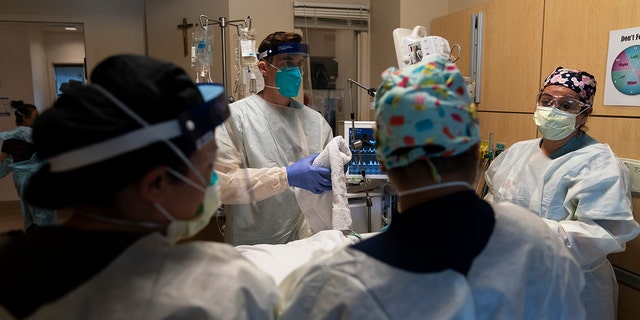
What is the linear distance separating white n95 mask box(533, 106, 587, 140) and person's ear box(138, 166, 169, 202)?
166 cm

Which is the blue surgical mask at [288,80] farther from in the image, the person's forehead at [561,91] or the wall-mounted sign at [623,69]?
the wall-mounted sign at [623,69]

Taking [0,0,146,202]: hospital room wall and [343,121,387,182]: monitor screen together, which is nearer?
[343,121,387,182]: monitor screen

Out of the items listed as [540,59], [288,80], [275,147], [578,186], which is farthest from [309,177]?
[540,59]

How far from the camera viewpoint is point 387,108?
0.75 meters

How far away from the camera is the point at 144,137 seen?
0.64 m

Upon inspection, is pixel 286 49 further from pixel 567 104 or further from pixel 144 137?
pixel 144 137

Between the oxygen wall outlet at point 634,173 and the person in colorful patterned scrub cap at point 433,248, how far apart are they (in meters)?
1.38

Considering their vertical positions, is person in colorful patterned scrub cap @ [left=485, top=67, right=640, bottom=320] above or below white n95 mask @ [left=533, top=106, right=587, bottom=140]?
below

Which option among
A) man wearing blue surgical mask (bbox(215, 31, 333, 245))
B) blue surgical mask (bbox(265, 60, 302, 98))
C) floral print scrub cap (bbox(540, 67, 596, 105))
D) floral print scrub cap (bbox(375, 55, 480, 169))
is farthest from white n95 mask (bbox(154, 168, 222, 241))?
floral print scrub cap (bbox(540, 67, 596, 105))

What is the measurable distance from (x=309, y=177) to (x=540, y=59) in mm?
1487

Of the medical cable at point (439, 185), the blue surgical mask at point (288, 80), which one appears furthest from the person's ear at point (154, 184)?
the blue surgical mask at point (288, 80)

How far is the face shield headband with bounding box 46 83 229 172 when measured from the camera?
2.05ft

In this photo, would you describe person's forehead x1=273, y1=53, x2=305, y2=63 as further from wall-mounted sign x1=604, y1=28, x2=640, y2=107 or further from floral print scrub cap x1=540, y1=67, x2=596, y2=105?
wall-mounted sign x1=604, y1=28, x2=640, y2=107

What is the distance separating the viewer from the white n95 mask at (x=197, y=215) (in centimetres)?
74
